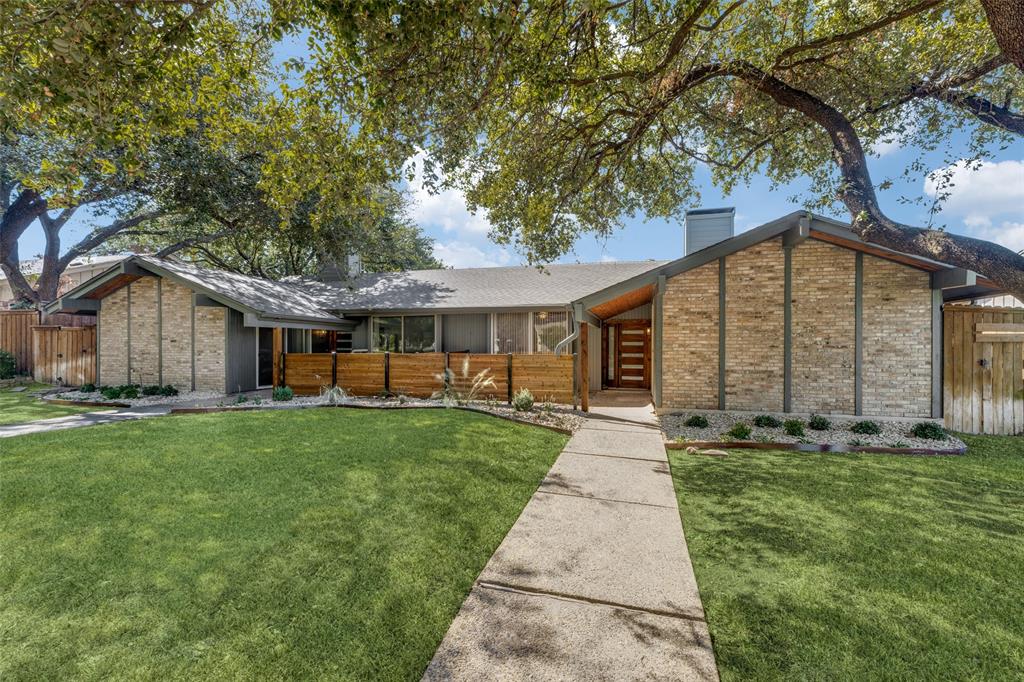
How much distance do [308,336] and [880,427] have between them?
1646cm

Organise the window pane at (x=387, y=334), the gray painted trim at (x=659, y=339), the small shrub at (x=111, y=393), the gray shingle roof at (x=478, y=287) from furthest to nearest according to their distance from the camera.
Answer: the window pane at (x=387, y=334), the gray shingle roof at (x=478, y=287), the small shrub at (x=111, y=393), the gray painted trim at (x=659, y=339)

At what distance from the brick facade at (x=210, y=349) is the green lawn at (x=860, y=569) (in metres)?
12.2

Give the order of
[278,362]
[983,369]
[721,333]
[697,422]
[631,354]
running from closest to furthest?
[983,369] → [697,422] → [721,333] → [278,362] → [631,354]

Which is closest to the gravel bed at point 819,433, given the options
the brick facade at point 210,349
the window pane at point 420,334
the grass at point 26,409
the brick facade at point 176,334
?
the window pane at point 420,334

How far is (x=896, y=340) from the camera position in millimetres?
8227

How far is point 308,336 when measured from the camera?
1484cm

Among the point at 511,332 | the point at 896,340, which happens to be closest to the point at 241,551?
the point at 896,340

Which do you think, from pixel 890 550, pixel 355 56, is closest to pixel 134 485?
pixel 355 56

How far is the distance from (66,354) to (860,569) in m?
19.9

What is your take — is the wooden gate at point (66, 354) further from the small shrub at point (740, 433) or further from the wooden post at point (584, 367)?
the small shrub at point (740, 433)

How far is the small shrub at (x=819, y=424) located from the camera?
782 cm

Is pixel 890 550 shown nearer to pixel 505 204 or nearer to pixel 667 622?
pixel 667 622

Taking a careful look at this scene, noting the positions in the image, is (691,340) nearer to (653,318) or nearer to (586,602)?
(653,318)

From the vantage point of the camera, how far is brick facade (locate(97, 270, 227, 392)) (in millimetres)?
11562
